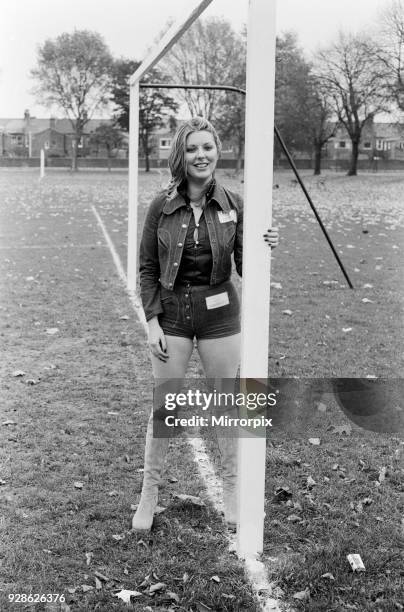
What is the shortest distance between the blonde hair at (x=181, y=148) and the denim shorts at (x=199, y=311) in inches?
16.7

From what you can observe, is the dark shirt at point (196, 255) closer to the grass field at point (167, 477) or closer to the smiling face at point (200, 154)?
the smiling face at point (200, 154)

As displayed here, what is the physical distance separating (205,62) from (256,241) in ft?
30.6

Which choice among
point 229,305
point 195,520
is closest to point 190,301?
point 229,305

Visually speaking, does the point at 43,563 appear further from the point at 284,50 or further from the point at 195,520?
the point at 284,50

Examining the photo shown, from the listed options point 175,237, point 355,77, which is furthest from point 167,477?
point 355,77

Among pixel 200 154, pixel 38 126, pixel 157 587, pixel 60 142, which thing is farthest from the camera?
pixel 38 126

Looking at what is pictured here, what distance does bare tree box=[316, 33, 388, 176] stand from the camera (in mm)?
9070

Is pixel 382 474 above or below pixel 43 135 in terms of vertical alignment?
below

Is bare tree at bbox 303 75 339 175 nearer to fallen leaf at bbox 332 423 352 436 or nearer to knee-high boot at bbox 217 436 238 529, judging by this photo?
fallen leaf at bbox 332 423 352 436

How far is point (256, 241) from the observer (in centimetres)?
303

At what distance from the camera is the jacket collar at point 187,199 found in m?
3.31

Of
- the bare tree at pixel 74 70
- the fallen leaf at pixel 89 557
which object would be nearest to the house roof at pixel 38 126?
the bare tree at pixel 74 70

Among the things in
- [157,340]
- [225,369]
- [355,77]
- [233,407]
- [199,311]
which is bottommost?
[233,407]

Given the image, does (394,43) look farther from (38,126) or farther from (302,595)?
(38,126)
